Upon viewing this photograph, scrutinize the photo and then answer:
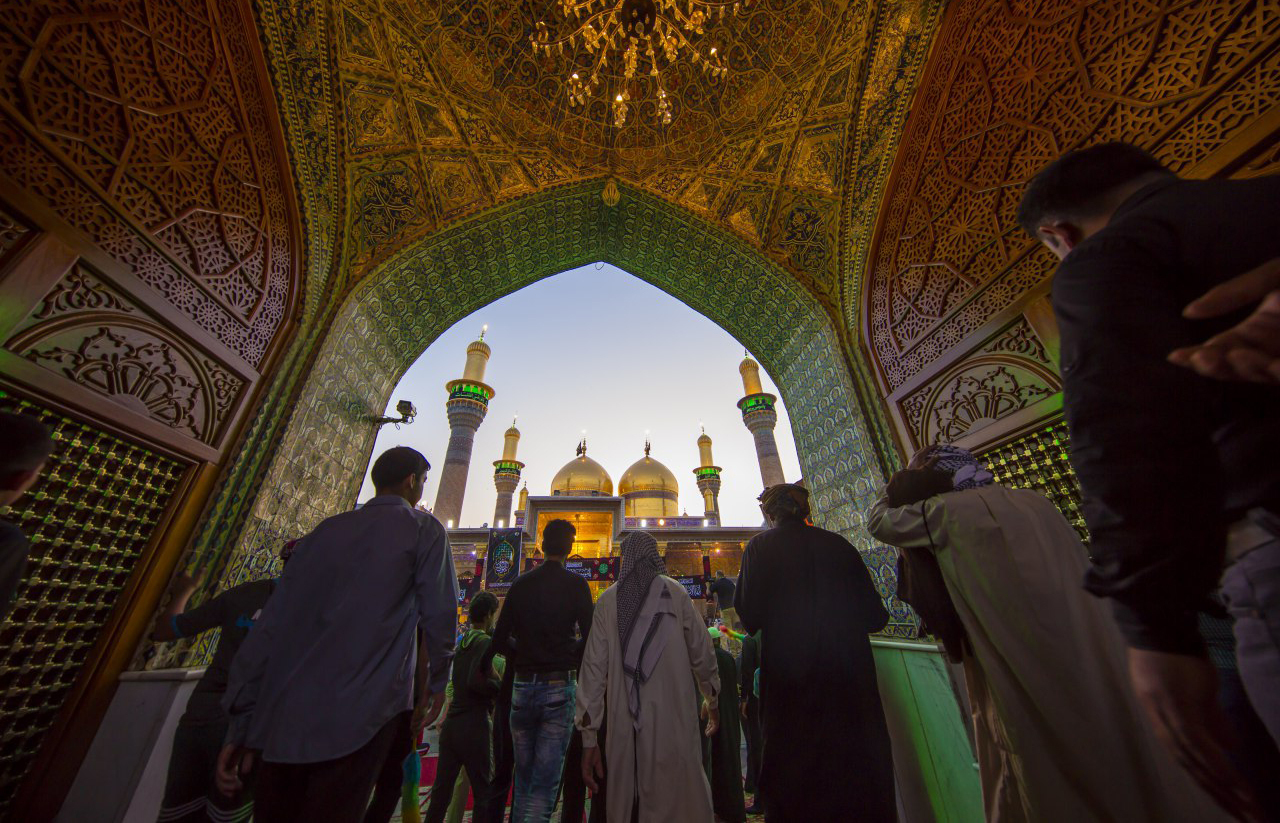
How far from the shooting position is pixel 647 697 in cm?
198

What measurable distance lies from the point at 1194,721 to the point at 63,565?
3.98m

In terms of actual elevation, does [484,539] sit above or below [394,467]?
above

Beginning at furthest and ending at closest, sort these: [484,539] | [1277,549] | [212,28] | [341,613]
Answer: [484,539] → [212,28] → [341,613] → [1277,549]

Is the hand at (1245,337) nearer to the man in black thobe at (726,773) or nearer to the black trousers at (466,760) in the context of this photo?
the man in black thobe at (726,773)

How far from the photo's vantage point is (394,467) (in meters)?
1.74

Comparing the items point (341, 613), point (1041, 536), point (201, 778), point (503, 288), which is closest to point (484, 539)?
point (503, 288)

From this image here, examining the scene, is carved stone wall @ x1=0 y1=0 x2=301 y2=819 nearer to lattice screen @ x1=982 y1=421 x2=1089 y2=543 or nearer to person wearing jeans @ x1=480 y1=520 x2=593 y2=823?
person wearing jeans @ x1=480 y1=520 x2=593 y2=823

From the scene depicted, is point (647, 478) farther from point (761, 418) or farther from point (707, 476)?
point (761, 418)

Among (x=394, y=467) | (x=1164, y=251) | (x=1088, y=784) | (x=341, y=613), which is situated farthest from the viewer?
(x=394, y=467)

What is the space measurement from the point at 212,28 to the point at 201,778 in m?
4.37

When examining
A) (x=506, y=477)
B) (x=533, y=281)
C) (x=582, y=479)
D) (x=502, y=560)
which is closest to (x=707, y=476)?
(x=582, y=479)

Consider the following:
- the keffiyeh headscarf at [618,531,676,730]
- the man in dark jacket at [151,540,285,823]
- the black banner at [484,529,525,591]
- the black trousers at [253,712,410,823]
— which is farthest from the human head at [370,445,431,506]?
the black banner at [484,529,525,591]

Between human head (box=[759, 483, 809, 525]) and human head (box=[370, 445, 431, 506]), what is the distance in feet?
5.39

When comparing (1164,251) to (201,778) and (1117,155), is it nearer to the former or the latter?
(1117,155)
